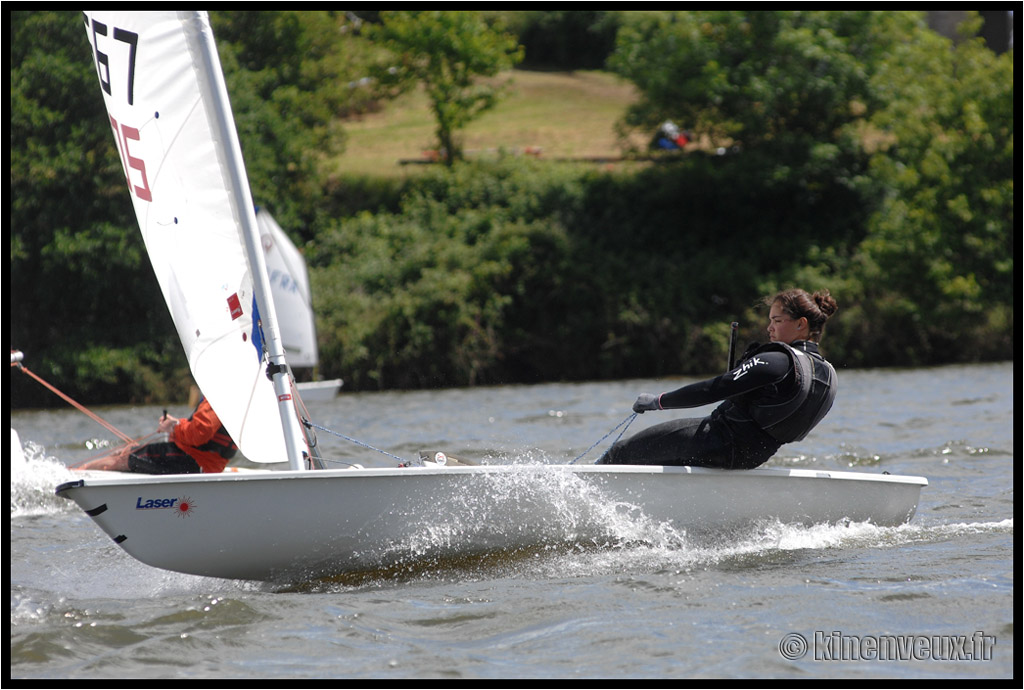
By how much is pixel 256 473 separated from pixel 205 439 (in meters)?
2.40

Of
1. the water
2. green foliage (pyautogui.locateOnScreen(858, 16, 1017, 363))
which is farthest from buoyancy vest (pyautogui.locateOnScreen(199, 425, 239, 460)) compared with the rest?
green foliage (pyautogui.locateOnScreen(858, 16, 1017, 363))

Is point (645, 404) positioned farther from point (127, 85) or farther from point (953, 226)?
point (953, 226)

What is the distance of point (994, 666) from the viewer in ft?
11.5

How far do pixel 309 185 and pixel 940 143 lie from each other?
1370cm

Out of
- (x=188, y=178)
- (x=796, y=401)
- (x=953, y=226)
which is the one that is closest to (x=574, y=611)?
(x=796, y=401)

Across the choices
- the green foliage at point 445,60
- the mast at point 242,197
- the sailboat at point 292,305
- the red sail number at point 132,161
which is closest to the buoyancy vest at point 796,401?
the mast at point 242,197

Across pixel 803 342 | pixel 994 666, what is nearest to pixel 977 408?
pixel 803 342

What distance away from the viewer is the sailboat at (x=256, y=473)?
437 cm

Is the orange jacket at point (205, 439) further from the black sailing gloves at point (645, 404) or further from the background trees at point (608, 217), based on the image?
the background trees at point (608, 217)

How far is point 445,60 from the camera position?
95.9 ft

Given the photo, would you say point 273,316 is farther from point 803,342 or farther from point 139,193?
point 803,342

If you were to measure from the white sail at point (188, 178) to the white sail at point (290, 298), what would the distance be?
8.62m

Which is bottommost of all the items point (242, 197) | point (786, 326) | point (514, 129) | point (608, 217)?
point (608, 217)

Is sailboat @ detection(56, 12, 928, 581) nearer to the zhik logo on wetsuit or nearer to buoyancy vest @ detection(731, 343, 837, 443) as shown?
buoyancy vest @ detection(731, 343, 837, 443)
